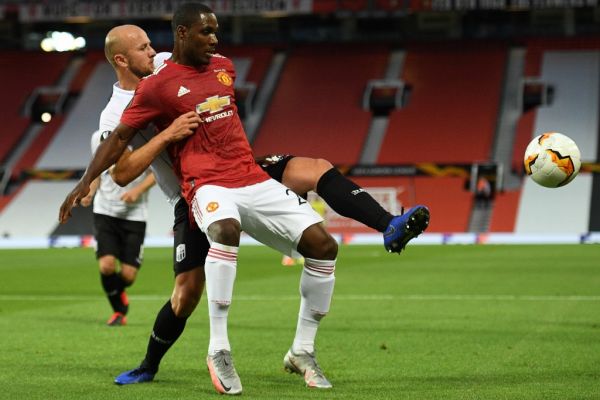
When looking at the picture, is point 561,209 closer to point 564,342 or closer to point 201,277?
point 564,342

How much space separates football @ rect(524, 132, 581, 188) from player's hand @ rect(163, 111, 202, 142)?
7.84 ft

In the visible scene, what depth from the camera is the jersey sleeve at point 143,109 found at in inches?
257

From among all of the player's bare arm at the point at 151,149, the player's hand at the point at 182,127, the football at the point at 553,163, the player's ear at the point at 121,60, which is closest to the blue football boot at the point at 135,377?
the player's bare arm at the point at 151,149

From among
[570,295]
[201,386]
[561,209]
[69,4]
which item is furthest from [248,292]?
[69,4]

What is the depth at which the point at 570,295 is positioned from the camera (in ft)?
45.3

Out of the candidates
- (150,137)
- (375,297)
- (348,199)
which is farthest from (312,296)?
(375,297)

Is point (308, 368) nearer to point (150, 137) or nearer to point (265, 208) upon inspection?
point (265, 208)

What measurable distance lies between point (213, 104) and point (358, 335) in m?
3.95

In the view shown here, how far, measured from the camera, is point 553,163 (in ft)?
24.2

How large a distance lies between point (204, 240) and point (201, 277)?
0.78 ft

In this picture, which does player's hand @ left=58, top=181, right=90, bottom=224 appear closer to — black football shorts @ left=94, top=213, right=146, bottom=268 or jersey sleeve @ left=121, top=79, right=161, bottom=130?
jersey sleeve @ left=121, top=79, right=161, bottom=130

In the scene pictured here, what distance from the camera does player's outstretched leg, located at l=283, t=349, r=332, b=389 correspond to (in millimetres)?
6707

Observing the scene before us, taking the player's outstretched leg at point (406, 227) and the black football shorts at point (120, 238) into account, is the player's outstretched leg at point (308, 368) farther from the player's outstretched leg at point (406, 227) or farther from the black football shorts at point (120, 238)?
the black football shorts at point (120, 238)

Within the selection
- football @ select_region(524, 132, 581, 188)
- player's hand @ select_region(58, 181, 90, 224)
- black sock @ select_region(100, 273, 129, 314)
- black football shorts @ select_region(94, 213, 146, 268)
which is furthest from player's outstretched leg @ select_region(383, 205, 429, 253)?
black football shorts @ select_region(94, 213, 146, 268)
